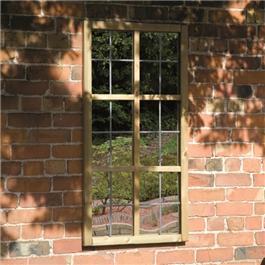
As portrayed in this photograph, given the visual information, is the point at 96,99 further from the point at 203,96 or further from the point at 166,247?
the point at 166,247

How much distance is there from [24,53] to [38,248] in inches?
62.9

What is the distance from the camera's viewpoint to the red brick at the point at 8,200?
15.8ft

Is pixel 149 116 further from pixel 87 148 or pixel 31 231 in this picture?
pixel 31 231

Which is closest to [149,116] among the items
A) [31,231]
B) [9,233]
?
[31,231]

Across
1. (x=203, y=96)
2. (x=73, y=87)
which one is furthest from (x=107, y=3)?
(x=203, y=96)

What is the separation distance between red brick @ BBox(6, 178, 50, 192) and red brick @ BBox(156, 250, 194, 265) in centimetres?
114

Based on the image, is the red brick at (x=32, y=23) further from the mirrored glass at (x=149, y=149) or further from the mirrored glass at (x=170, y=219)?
the mirrored glass at (x=170, y=219)

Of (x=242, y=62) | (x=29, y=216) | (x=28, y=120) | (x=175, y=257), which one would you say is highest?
(x=242, y=62)

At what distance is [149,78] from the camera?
17.3 ft

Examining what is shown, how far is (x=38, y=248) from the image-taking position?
16.1ft

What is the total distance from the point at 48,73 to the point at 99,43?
0.54m

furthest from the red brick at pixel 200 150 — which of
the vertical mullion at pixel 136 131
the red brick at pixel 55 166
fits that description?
the red brick at pixel 55 166

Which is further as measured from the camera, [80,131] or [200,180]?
[200,180]

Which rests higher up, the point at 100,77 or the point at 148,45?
the point at 148,45
